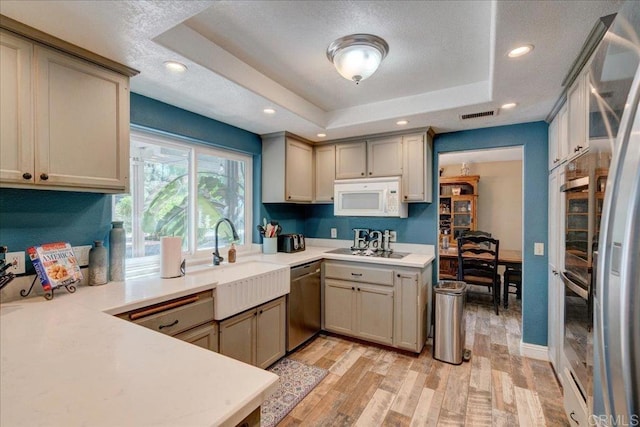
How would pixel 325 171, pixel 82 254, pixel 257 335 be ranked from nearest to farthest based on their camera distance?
pixel 82 254, pixel 257 335, pixel 325 171

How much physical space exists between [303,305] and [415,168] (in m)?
1.88

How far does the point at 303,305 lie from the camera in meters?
3.00

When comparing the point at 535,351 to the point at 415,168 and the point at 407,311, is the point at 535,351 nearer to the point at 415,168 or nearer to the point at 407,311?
the point at 407,311

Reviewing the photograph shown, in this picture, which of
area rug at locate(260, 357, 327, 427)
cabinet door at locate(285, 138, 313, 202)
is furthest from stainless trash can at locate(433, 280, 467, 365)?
cabinet door at locate(285, 138, 313, 202)

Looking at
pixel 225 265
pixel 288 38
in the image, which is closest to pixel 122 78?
pixel 288 38

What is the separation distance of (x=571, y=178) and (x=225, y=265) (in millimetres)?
2597

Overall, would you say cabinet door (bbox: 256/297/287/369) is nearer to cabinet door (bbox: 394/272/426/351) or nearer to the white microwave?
cabinet door (bbox: 394/272/426/351)

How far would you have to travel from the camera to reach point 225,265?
8.83ft

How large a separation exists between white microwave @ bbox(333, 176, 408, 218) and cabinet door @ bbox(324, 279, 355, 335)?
2.77 ft

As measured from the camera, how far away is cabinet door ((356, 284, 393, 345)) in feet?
9.62

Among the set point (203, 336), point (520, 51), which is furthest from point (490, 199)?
point (203, 336)

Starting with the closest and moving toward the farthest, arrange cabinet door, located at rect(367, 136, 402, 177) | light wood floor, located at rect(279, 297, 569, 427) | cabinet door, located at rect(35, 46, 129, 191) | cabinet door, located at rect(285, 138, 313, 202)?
cabinet door, located at rect(35, 46, 129, 191), light wood floor, located at rect(279, 297, 569, 427), cabinet door, located at rect(367, 136, 402, 177), cabinet door, located at rect(285, 138, 313, 202)

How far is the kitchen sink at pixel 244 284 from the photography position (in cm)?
208

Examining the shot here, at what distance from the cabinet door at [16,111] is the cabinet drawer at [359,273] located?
2.52m
